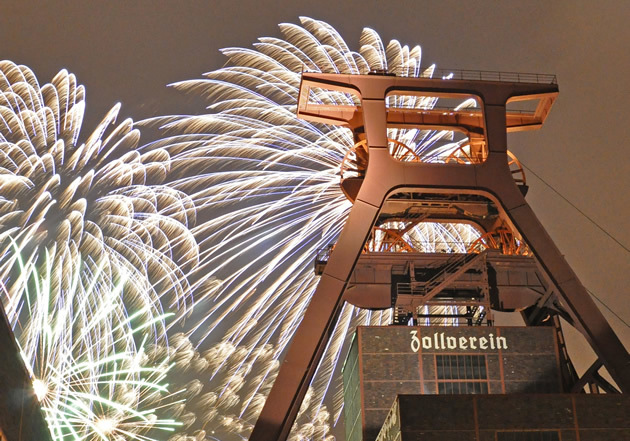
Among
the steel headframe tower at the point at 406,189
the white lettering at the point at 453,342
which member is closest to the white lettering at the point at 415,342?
the white lettering at the point at 453,342

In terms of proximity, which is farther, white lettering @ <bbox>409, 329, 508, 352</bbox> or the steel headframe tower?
white lettering @ <bbox>409, 329, 508, 352</bbox>

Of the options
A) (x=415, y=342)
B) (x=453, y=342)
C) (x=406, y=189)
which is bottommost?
(x=415, y=342)

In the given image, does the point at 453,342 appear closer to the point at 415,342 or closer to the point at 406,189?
the point at 415,342

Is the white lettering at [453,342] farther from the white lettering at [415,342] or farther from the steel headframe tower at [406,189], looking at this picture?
the steel headframe tower at [406,189]

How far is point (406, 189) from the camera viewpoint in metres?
42.7

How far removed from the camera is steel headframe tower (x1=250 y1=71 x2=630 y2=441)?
39.8 meters

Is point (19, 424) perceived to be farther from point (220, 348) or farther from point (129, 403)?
point (220, 348)

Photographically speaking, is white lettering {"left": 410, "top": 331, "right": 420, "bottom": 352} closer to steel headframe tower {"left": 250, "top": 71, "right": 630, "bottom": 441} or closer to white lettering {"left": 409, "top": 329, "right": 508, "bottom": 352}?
white lettering {"left": 409, "top": 329, "right": 508, "bottom": 352}

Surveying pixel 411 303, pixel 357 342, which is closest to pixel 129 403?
pixel 357 342

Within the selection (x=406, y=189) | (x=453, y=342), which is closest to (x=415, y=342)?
(x=453, y=342)

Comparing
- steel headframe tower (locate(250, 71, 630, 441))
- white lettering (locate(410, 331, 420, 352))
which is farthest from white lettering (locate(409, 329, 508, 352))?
steel headframe tower (locate(250, 71, 630, 441))

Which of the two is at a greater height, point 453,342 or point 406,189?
point 406,189

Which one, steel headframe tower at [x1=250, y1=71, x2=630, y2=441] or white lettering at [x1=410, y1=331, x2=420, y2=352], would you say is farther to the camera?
white lettering at [x1=410, y1=331, x2=420, y2=352]

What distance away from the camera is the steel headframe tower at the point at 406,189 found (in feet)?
130
